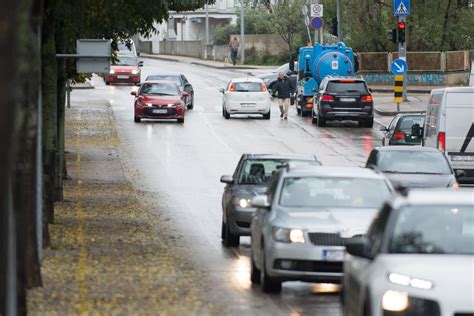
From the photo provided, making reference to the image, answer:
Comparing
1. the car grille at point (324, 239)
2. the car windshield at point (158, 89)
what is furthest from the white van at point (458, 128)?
the car windshield at point (158, 89)

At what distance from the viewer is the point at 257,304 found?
16.2 meters

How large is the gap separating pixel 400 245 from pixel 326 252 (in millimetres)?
4713

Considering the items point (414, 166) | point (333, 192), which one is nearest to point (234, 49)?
point (414, 166)

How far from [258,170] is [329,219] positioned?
22.0ft

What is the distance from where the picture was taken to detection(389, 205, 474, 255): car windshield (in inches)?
468

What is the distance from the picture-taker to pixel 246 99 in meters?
53.2

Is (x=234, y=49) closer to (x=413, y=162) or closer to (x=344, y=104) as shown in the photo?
(x=344, y=104)

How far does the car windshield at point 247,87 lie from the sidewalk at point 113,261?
19.0 metres

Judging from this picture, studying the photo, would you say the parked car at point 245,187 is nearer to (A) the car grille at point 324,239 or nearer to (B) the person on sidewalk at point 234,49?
(A) the car grille at point 324,239

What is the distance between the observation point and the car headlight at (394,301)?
1088 centimetres

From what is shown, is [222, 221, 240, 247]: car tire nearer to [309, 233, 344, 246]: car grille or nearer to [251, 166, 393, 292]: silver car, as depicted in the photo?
[251, 166, 393, 292]: silver car

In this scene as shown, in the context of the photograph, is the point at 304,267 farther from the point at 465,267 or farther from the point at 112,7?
the point at 112,7

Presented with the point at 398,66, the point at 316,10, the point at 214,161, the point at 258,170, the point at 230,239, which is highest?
the point at 316,10

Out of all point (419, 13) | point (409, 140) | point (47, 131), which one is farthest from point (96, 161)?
point (419, 13)
